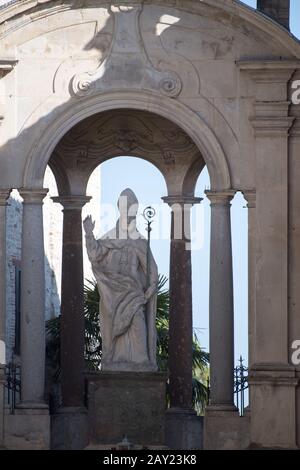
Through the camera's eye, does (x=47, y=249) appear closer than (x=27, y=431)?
No

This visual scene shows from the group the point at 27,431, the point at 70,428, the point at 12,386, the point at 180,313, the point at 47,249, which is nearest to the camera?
the point at 27,431

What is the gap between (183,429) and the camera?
3903 cm

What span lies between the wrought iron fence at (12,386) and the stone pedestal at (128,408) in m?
1.27

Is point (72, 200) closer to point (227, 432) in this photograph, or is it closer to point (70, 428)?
Answer: point (70, 428)

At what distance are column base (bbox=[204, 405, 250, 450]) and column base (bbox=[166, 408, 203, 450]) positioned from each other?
5.51 feet

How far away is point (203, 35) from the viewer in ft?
124

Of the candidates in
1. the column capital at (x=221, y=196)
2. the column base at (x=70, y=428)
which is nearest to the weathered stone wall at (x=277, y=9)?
the column capital at (x=221, y=196)

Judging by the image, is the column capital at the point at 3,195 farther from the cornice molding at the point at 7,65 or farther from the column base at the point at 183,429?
the column base at the point at 183,429

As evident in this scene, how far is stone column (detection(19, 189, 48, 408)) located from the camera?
37.4 metres

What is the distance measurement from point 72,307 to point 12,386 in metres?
1.89

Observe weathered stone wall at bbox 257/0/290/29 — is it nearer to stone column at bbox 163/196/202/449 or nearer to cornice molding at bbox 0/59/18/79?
stone column at bbox 163/196/202/449

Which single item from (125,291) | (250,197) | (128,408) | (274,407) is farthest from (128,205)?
(274,407)
